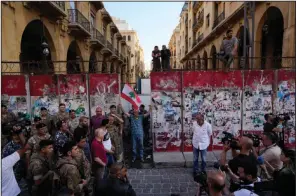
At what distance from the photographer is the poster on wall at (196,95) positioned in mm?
8016

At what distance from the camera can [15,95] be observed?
824 cm

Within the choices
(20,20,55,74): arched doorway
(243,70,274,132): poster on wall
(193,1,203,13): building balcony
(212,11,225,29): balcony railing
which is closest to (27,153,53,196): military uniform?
(243,70,274,132): poster on wall

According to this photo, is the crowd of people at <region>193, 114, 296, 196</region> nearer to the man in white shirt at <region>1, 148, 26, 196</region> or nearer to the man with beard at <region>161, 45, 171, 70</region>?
the man in white shirt at <region>1, 148, 26, 196</region>

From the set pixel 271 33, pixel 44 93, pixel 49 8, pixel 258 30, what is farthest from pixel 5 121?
pixel 271 33

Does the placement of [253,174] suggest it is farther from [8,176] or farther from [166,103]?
[166,103]

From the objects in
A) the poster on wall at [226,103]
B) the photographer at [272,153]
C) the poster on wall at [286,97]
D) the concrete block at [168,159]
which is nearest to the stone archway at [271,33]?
the poster on wall at [286,97]

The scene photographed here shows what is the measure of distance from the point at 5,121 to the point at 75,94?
222 cm

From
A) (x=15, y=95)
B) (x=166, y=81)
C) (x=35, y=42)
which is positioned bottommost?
(x=15, y=95)

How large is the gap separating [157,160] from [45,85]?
4496 mm

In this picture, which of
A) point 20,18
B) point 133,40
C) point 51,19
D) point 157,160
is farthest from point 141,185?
point 133,40

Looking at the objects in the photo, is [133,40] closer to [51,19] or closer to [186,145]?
[51,19]

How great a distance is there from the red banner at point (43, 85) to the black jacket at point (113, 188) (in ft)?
19.2

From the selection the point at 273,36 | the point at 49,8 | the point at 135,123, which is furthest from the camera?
the point at 273,36

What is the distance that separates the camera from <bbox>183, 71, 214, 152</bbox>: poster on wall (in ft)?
26.3
